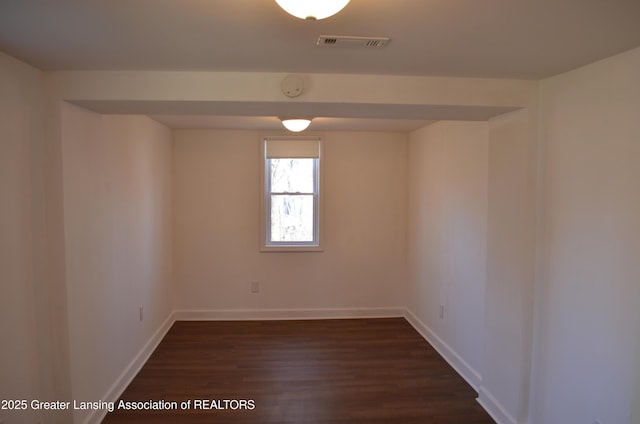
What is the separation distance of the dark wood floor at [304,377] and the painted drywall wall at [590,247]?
834 mm

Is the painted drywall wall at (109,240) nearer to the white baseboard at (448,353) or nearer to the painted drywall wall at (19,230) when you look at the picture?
the painted drywall wall at (19,230)

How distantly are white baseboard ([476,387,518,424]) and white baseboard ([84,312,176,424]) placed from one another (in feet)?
9.12

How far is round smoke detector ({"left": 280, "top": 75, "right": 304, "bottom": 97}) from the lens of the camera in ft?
7.12

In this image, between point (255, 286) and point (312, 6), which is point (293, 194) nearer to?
point (255, 286)

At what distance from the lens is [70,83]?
7.02 ft

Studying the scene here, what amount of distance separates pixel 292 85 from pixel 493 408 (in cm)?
266

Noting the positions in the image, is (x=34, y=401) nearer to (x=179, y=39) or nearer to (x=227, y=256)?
(x=179, y=39)

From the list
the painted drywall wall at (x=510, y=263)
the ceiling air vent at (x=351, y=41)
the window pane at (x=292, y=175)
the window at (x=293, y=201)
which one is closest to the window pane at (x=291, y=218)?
the window at (x=293, y=201)

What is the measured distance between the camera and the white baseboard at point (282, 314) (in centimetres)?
461

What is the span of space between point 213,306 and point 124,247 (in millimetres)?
1829

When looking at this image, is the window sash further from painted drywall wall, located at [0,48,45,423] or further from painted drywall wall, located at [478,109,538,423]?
painted drywall wall, located at [0,48,45,423]

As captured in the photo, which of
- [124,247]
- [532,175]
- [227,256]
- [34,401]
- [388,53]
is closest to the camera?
[388,53]

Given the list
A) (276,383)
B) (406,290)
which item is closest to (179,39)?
(276,383)

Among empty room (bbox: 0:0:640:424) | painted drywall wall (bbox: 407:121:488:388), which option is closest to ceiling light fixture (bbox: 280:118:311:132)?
empty room (bbox: 0:0:640:424)
